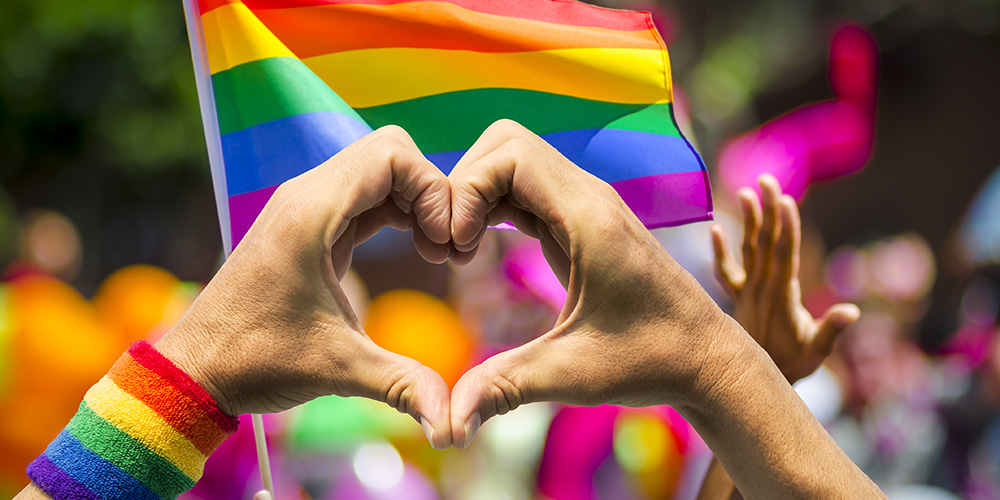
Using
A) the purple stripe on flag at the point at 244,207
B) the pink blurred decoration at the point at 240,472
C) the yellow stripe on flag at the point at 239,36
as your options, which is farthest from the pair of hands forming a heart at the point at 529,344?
the pink blurred decoration at the point at 240,472

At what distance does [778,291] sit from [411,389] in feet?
3.79

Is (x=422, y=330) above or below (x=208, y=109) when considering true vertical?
below

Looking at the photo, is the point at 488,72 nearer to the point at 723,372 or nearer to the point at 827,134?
the point at 723,372

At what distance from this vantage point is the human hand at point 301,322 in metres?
0.88

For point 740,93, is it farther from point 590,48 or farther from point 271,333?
point 271,333

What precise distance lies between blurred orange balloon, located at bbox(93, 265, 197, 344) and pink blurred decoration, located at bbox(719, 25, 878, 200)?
14.9ft

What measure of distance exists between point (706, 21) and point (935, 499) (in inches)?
175

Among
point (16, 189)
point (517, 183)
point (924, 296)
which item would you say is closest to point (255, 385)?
point (517, 183)

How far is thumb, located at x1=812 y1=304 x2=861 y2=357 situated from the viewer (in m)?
1.59

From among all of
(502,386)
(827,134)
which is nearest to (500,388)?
(502,386)

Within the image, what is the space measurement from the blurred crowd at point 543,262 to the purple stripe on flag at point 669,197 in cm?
243

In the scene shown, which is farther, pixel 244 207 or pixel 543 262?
pixel 543 262

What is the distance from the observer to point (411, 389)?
896mm

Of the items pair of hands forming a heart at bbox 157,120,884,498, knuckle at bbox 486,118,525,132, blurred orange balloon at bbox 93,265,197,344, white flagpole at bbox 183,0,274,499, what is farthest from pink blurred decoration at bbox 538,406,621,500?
knuckle at bbox 486,118,525,132
